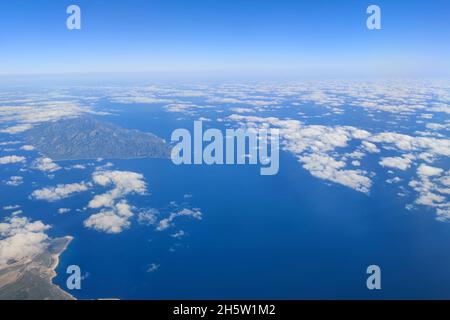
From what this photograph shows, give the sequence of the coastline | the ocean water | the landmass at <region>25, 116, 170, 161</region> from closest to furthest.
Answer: the coastline < the ocean water < the landmass at <region>25, 116, 170, 161</region>

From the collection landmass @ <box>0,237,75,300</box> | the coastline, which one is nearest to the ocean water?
the coastline

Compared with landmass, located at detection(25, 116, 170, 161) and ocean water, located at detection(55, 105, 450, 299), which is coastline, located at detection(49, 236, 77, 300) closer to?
ocean water, located at detection(55, 105, 450, 299)

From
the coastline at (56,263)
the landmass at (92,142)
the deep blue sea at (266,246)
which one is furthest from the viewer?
the landmass at (92,142)

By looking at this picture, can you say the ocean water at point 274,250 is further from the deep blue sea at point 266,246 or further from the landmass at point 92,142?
the landmass at point 92,142

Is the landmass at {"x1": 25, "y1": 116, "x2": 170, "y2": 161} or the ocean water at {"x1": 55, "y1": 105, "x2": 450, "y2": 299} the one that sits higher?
the landmass at {"x1": 25, "y1": 116, "x2": 170, "y2": 161}

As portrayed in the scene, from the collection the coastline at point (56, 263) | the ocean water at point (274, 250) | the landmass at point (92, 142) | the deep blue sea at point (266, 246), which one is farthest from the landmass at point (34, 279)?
the landmass at point (92, 142)

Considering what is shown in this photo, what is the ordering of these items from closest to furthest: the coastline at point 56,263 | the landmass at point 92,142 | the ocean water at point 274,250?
the coastline at point 56,263 < the ocean water at point 274,250 < the landmass at point 92,142
